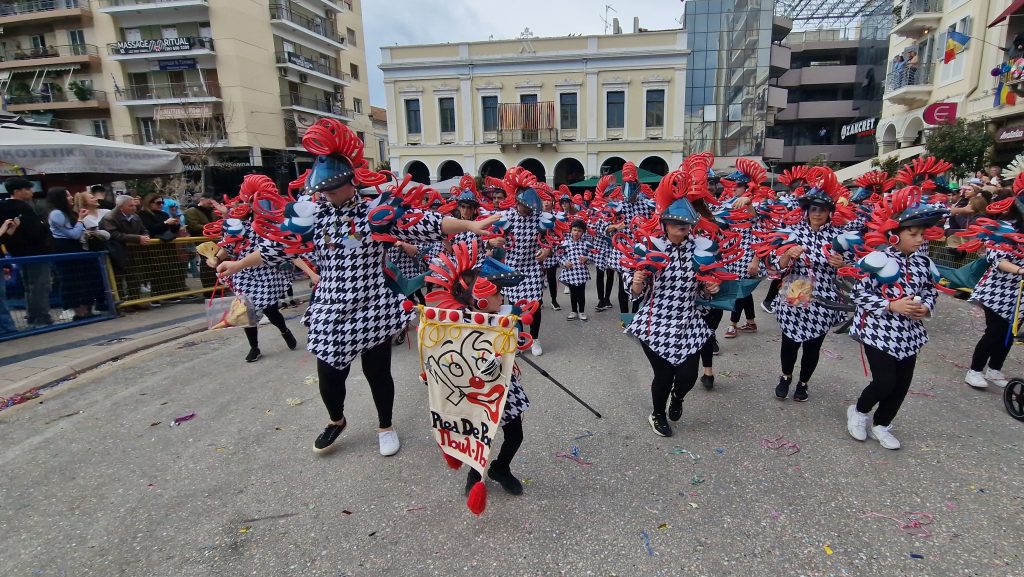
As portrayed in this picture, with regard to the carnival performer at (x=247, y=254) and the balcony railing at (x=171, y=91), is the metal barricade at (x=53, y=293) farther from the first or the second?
the balcony railing at (x=171, y=91)

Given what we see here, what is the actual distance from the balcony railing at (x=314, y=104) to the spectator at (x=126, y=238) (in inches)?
1138

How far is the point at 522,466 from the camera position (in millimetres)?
3215

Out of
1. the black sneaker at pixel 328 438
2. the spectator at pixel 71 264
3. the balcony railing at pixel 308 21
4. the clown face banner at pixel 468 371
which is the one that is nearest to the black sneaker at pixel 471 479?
the clown face banner at pixel 468 371

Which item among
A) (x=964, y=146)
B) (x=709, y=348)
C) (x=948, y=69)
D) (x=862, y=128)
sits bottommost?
(x=709, y=348)

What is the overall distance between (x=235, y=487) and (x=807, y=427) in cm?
400

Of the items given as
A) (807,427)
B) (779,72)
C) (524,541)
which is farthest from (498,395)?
(779,72)

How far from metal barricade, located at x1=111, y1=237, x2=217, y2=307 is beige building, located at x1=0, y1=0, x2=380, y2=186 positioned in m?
23.0

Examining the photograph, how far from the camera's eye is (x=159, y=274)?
799cm

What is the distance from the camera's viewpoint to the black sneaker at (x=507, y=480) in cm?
290

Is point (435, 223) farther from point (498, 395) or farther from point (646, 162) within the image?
point (646, 162)

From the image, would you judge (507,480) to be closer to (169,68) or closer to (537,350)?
(537,350)

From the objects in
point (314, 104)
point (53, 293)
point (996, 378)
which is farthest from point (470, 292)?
point (314, 104)

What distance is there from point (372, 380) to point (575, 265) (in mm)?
4063

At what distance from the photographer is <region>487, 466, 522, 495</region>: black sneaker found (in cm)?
290
